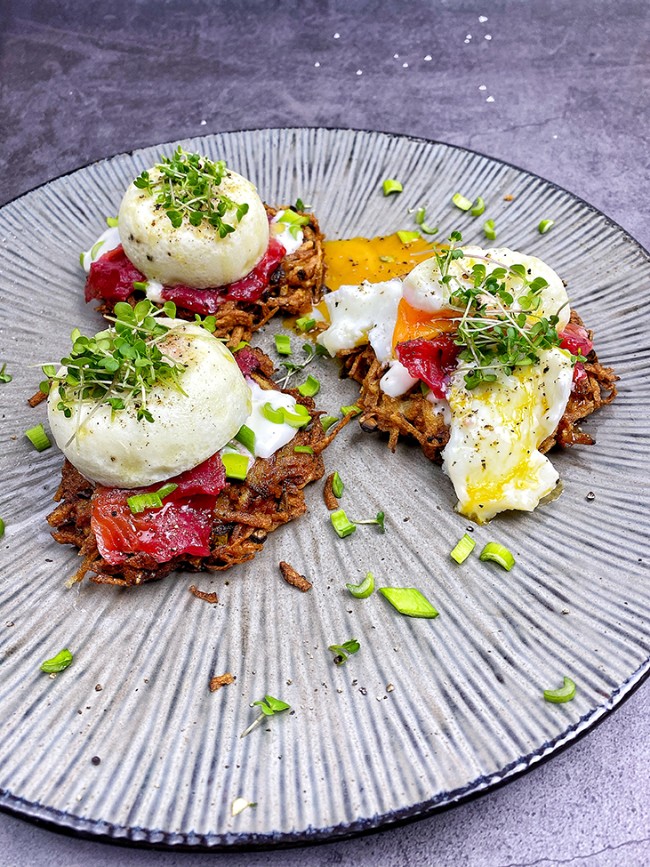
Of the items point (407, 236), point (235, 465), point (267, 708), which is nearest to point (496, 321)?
point (235, 465)

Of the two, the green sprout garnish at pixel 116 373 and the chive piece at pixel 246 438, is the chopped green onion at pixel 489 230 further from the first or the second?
the green sprout garnish at pixel 116 373

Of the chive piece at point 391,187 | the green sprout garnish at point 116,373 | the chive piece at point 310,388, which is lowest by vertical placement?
the chive piece at point 310,388

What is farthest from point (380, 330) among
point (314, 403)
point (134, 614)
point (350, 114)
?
point (350, 114)

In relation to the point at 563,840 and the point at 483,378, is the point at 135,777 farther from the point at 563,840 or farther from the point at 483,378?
the point at 483,378

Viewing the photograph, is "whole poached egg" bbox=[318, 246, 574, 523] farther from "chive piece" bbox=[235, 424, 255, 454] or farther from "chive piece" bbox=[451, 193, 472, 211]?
"chive piece" bbox=[451, 193, 472, 211]

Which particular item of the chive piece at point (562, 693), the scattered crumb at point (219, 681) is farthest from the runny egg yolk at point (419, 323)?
the scattered crumb at point (219, 681)
